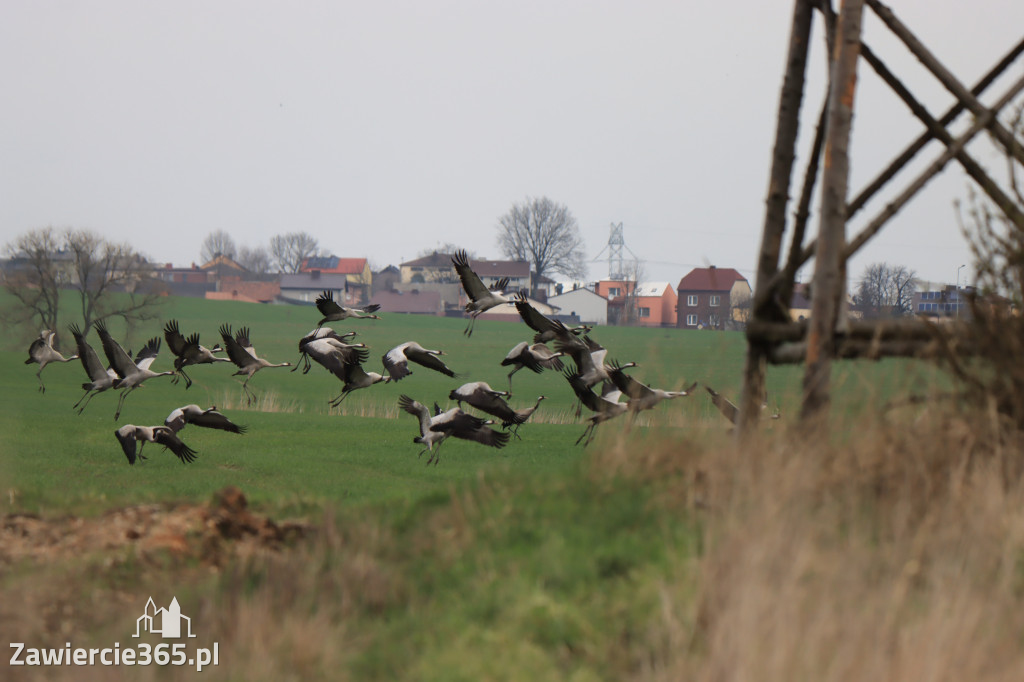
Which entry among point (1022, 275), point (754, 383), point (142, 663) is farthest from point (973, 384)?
point (142, 663)

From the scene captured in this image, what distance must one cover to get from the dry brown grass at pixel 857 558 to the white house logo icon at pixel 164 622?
2.79 meters

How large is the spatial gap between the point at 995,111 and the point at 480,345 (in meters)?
57.8

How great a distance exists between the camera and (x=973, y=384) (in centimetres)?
679

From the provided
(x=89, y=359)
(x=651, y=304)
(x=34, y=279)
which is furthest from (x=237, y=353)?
(x=651, y=304)

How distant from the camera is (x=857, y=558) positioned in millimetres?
5184

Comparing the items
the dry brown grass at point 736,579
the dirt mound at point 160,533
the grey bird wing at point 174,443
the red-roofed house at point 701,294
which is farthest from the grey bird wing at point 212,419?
the red-roofed house at point 701,294

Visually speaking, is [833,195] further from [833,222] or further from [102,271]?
[102,271]

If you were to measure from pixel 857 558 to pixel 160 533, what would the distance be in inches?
190

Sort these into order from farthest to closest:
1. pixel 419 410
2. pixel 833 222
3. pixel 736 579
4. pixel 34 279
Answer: pixel 34 279 < pixel 419 410 < pixel 833 222 < pixel 736 579

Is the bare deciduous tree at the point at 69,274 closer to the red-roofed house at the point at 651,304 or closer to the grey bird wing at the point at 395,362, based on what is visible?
the grey bird wing at the point at 395,362

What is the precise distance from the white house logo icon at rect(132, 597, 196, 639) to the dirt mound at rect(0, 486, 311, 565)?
3.14 ft

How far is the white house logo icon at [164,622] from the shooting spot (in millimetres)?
5586

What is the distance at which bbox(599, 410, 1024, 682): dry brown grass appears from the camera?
14.6ft

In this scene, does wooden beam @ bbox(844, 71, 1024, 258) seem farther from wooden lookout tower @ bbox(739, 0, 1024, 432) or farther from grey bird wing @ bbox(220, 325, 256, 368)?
grey bird wing @ bbox(220, 325, 256, 368)
